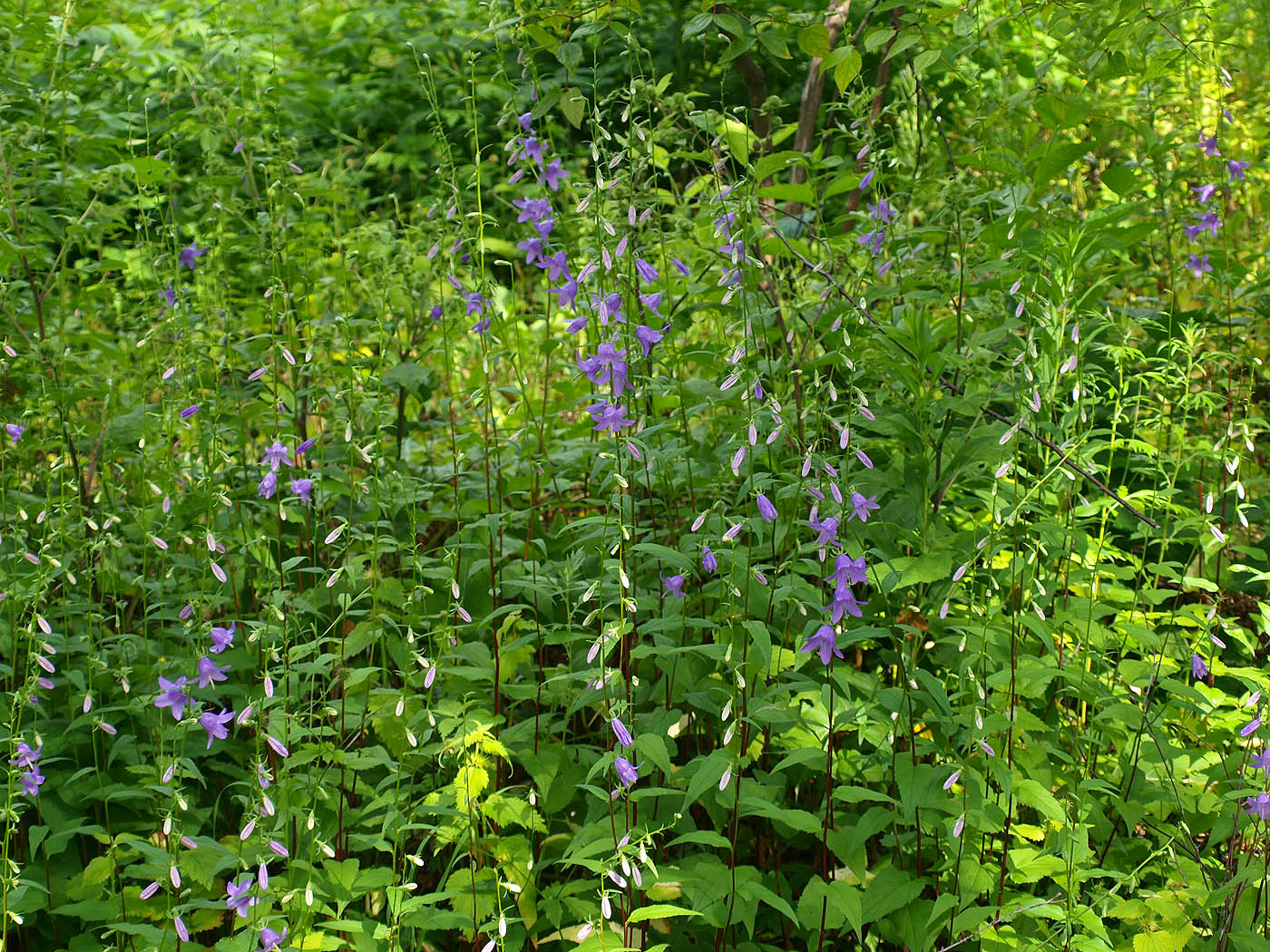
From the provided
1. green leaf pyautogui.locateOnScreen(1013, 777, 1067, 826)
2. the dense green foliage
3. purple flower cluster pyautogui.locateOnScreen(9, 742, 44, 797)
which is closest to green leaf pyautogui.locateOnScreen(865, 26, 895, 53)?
the dense green foliage

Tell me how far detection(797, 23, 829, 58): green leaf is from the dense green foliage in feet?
0.04

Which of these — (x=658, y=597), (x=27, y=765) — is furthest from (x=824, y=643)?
(x=27, y=765)

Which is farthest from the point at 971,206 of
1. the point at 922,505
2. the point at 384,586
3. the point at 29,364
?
the point at 29,364

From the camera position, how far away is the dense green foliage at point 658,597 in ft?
6.81

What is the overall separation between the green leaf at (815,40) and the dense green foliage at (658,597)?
0.01 meters

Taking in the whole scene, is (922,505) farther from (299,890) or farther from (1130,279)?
(1130,279)

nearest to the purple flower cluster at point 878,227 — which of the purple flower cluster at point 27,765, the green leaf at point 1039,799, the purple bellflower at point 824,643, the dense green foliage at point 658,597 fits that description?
the dense green foliage at point 658,597

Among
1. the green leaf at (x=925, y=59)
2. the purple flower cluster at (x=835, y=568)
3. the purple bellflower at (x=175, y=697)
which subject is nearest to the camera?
the purple flower cluster at (x=835, y=568)

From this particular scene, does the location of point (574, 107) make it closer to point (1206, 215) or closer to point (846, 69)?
point (846, 69)

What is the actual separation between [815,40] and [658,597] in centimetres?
133

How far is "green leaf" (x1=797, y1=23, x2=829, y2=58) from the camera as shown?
7.97ft

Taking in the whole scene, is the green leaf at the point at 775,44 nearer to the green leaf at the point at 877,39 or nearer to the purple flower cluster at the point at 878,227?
the green leaf at the point at 877,39

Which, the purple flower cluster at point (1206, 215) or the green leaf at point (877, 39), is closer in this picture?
the green leaf at point (877, 39)

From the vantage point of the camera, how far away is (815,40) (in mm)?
2441
